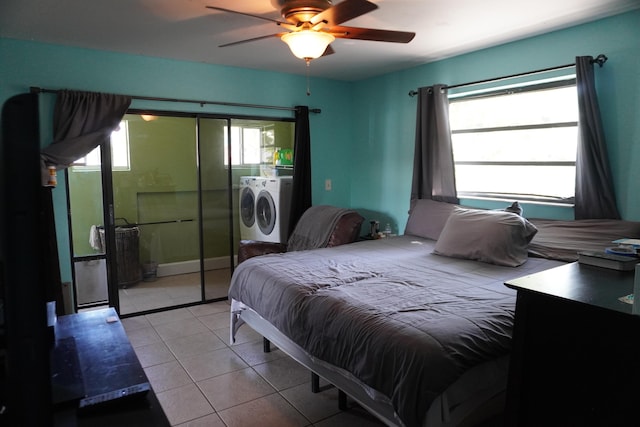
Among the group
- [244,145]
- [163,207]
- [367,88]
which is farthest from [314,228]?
[367,88]

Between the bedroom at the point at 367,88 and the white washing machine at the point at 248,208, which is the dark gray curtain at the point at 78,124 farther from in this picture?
the white washing machine at the point at 248,208

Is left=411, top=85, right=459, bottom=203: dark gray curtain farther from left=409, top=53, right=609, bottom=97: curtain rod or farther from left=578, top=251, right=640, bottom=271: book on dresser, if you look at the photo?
left=578, top=251, right=640, bottom=271: book on dresser

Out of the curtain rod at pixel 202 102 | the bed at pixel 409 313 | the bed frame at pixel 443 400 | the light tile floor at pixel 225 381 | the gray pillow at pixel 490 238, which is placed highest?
the curtain rod at pixel 202 102

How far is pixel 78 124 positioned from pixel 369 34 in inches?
98.0

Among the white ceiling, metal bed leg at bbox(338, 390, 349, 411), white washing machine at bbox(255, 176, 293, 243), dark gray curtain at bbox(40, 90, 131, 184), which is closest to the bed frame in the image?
metal bed leg at bbox(338, 390, 349, 411)

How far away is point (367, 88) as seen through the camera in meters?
4.77

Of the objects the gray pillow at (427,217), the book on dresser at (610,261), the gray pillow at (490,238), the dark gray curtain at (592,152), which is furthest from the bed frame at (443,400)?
the gray pillow at (427,217)

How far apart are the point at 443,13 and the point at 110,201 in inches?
123

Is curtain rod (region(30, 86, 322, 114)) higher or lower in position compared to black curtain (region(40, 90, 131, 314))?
higher

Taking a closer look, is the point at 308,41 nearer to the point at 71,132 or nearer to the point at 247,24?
the point at 247,24

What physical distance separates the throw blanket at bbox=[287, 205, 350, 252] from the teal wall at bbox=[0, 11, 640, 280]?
62 cm

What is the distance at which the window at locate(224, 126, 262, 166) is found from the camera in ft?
14.2

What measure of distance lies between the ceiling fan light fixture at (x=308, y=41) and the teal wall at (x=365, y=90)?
1921 mm

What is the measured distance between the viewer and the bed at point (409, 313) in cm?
169
